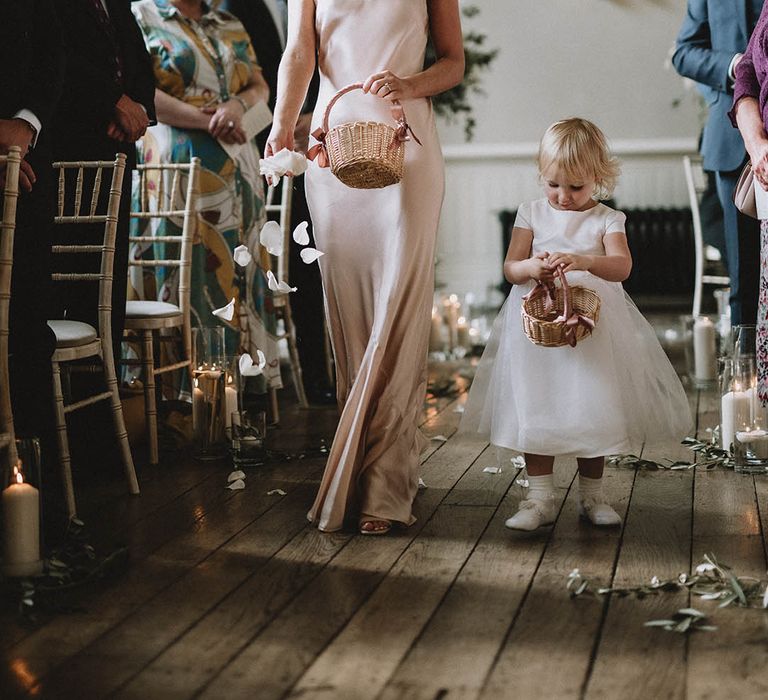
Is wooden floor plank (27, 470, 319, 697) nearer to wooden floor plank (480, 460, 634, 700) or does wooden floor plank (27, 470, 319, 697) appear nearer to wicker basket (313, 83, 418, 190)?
wooden floor plank (480, 460, 634, 700)

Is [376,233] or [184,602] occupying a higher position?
[376,233]

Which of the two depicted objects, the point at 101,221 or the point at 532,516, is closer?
the point at 532,516

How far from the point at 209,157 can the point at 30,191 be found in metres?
1.59

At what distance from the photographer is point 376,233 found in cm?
288

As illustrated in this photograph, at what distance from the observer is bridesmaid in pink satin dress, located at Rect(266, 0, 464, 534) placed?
2.85m

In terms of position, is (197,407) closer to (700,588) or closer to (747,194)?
(747,194)

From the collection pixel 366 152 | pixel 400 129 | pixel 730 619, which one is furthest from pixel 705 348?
pixel 730 619

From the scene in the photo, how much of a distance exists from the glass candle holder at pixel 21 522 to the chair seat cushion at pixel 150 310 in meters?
1.33

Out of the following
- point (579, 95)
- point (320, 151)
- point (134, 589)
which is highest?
point (579, 95)

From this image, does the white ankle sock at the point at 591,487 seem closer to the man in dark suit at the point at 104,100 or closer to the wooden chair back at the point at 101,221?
the wooden chair back at the point at 101,221

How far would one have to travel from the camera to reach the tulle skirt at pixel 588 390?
2.80 m

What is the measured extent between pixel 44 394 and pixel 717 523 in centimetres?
176

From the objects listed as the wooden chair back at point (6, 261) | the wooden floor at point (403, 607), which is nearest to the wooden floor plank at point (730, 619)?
the wooden floor at point (403, 607)

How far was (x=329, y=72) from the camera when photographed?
114 inches
